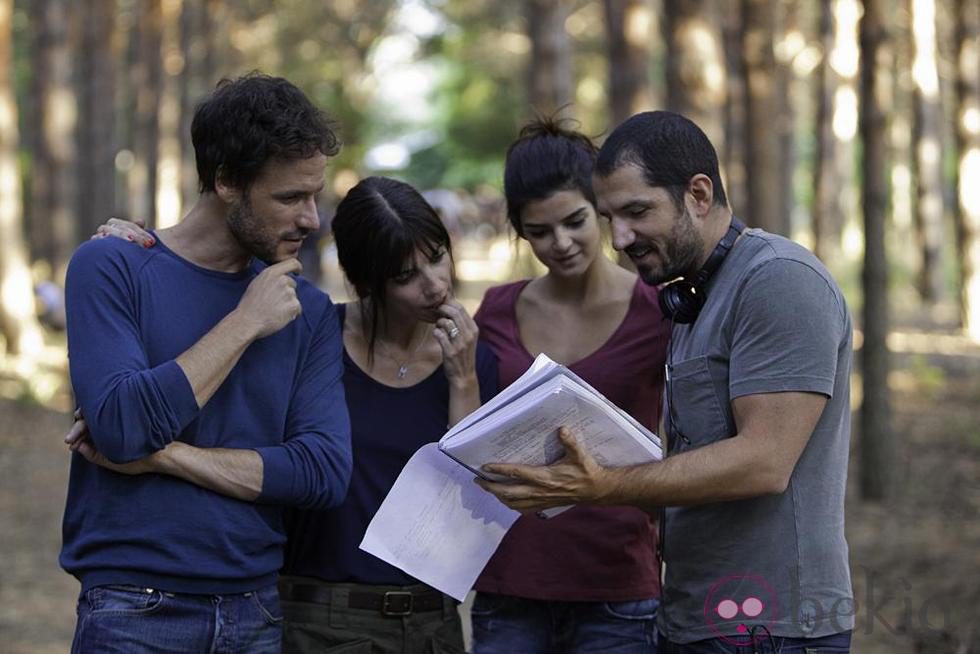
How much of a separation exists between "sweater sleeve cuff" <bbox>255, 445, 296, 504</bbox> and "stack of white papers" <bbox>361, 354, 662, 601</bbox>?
28 cm

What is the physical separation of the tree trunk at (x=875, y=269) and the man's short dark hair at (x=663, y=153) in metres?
7.09

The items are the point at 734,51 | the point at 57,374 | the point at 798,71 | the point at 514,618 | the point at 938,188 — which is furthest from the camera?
the point at 798,71

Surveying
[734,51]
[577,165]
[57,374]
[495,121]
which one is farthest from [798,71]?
[577,165]

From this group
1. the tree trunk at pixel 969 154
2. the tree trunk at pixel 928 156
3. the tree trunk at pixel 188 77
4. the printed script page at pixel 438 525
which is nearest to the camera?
the printed script page at pixel 438 525

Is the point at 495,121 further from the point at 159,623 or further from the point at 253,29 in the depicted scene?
the point at 159,623

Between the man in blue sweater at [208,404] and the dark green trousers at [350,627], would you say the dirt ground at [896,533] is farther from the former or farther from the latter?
the man in blue sweater at [208,404]

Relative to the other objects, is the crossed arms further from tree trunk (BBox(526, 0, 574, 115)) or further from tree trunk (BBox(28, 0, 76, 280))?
tree trunk (BBox(28, 0, 76, 280))

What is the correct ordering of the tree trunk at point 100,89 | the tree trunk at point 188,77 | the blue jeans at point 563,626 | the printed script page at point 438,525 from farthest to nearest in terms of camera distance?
1. the tree trunk at point 188,77
2. the tree trunk at point 100,89
3. the blue jeans at point 563,626
4. the printed script page at point 438,525

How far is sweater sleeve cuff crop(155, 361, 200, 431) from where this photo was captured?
339 cm

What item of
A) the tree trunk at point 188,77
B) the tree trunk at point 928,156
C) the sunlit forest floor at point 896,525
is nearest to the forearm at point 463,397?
the sunlit forest floor at point 896,525

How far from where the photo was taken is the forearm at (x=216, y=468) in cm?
349

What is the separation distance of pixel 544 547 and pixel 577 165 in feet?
3.71

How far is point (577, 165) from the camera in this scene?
427cm

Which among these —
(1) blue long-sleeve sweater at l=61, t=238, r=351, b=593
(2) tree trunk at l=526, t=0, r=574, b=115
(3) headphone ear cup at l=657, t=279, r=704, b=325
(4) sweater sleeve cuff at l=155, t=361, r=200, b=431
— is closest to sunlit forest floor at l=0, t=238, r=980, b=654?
(3) headphone ear cup at l=657, t=279, r=704, b=325
